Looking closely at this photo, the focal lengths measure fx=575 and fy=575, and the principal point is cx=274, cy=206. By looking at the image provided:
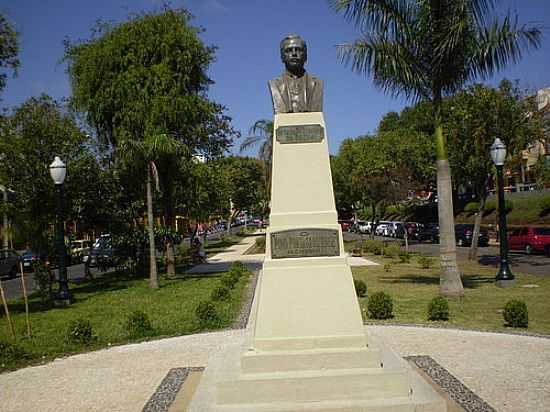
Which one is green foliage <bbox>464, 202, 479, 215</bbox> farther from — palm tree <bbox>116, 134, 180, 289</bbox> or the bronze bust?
the bronze bust

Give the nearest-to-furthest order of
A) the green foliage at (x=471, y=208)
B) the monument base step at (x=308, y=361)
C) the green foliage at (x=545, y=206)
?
the monument base step at (x=308, y=361) → the green foliage at (x=545, y=206) → the green foliage at (x=471, y=208)

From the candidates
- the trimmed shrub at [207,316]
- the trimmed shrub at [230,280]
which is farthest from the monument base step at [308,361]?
the trimmed shrub at [230,280]

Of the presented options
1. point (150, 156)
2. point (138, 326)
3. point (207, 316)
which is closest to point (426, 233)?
point (150, 156)

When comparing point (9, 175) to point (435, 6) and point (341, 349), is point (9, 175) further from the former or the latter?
point (341, 349)

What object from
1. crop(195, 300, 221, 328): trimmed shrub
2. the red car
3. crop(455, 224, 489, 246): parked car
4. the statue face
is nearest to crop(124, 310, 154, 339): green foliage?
crop(195, 300, 221, 328): trimmed shrub

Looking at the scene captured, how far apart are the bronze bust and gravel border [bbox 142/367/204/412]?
3701mm

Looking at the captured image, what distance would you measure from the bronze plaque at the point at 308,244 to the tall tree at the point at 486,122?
16.4 m

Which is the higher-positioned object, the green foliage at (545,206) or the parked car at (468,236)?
the green foliage at (545,206)

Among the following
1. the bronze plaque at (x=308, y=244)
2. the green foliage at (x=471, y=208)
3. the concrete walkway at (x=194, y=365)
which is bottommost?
the concrete walkway at (x=194, y=365)

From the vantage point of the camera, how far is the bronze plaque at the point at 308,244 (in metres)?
6.56

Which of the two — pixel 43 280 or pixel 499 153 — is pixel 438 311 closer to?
pixel 499 153

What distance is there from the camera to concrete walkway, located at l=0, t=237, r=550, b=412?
6.77 m

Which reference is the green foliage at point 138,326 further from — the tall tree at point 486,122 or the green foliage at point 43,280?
the tall tree at point 486,122

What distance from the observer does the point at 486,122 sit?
75.1 ft
